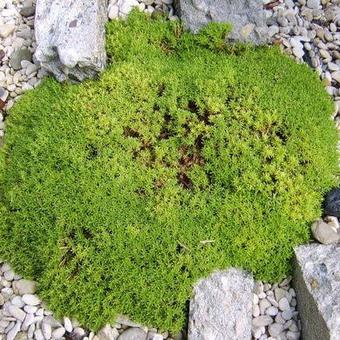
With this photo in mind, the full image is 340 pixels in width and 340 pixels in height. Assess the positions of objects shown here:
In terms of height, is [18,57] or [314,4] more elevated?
[314,4]

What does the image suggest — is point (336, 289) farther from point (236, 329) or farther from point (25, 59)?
point (25, 59)

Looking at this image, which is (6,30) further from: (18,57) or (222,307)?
(222,307)

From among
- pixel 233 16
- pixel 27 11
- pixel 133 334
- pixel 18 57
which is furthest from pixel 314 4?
pixel 133 334

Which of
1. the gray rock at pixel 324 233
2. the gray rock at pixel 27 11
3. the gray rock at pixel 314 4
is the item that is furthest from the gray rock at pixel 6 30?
the gray rock at pixel 324 233

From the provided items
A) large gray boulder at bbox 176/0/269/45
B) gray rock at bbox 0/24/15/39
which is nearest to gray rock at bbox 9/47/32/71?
gray rock at bbox 0/24/15/39

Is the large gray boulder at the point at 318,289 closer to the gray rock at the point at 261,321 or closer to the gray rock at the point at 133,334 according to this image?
the gray rock at the point at 261,321

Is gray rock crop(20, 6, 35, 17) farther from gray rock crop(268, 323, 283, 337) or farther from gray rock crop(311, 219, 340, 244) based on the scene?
gray rock crop(268, 323, 283, 337)

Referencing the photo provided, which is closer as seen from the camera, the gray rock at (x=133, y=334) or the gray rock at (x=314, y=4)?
the gray rock at (x=133, y=334)
